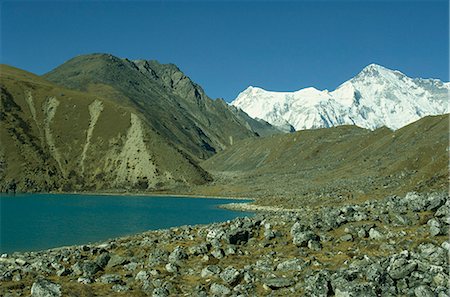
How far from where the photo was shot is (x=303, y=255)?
22.4 m

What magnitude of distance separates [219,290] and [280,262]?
3877 mm

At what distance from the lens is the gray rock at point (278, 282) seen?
62.2 feet

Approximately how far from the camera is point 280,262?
70.7 feet

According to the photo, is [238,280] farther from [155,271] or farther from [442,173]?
[442,173]

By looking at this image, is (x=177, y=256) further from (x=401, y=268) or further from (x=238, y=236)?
(x=401, y=268)

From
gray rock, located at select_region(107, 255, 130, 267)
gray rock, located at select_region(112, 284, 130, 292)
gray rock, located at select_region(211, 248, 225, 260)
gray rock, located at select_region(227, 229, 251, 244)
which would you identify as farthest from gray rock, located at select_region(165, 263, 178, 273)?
gray rock, located at select_region(227, 229, 251, 244)

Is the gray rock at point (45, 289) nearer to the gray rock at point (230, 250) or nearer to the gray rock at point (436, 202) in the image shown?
the gray rock at point (230, 250)

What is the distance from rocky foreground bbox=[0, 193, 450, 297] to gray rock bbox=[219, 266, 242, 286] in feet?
0.16

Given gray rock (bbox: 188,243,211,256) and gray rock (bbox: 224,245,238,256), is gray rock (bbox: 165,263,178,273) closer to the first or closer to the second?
gray rock (bbox: 188,243,211,256)

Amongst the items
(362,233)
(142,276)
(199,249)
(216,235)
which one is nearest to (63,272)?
(142,276)

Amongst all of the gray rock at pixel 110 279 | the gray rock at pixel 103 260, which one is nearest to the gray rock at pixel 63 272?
the gray rock at pixel 103 260

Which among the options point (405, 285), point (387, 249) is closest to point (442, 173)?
point (387, 249)

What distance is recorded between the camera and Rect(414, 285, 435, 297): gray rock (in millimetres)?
15945

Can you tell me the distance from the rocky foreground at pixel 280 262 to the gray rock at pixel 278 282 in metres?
0.05
